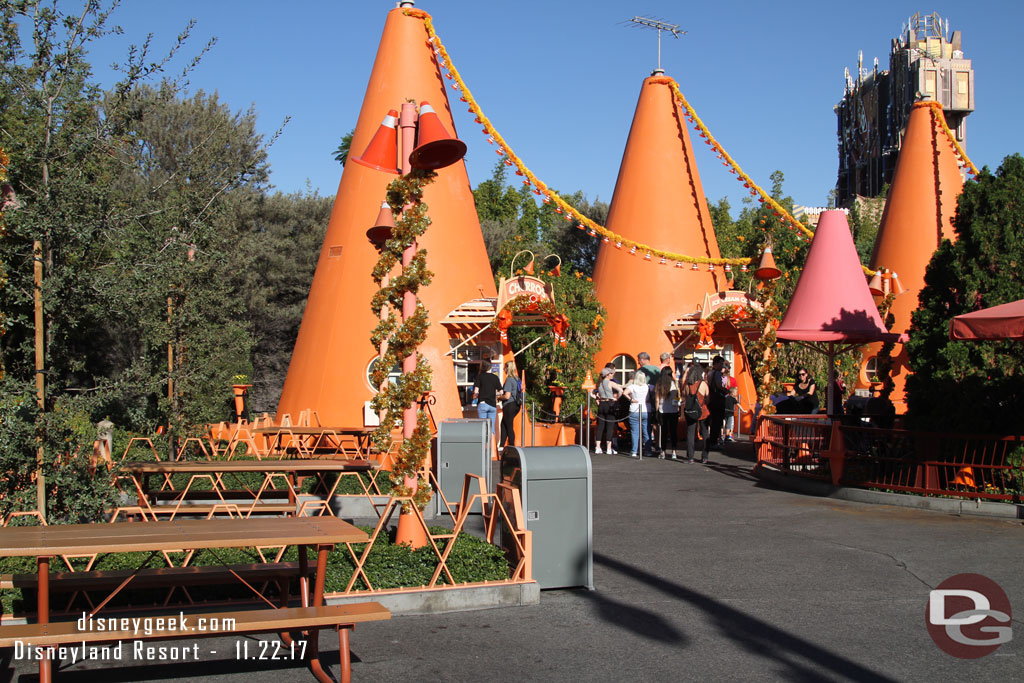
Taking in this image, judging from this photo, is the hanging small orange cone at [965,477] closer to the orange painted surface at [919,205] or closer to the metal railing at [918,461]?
the metal railing at [918,461]

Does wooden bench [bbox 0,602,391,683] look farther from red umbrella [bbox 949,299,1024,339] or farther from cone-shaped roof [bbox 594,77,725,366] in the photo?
cone-shaped roof [bbox 594,77,725,366]

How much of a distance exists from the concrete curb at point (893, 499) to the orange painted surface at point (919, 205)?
10771 mm

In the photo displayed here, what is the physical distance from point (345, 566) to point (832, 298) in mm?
9059

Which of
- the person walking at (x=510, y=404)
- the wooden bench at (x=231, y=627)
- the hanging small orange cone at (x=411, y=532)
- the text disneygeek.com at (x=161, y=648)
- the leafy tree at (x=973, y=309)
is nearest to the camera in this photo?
the wooden bench at (x=231, y=627)

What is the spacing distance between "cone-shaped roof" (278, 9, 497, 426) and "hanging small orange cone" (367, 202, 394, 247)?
160cm

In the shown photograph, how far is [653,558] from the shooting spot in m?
7.23

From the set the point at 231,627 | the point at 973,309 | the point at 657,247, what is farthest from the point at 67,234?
the point at 657,247

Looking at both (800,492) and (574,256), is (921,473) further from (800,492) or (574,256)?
(574,256)

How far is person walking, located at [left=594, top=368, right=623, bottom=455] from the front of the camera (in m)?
15.2

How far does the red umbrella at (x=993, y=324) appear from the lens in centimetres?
871

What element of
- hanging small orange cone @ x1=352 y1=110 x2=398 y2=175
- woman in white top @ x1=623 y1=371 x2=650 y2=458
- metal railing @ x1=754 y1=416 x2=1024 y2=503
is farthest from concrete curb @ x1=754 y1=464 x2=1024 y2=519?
hanging small orange cone @ x1=352 y1=110 x2=398 y2=175

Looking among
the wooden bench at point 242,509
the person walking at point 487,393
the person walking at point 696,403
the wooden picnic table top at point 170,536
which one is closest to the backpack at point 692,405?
the person walking at point 696,403

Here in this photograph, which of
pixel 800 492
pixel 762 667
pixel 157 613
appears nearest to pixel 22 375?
pixel 157 613

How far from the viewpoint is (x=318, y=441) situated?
1237 cm
